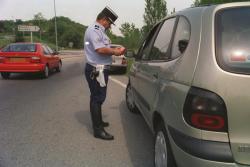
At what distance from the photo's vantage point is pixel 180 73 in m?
3.45

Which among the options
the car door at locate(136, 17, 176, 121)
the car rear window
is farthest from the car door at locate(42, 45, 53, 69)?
the car door at locate(136, 17, 176, 121)

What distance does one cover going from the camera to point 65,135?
237 inches

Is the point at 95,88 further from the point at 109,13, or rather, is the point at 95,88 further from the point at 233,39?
the point at 233,39

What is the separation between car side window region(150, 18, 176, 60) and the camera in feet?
14.3

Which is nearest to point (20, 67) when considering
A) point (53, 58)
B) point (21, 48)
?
point (21, 48)

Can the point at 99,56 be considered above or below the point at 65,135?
above

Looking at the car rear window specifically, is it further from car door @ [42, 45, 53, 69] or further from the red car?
car door @ [42, 45, 53, 69]

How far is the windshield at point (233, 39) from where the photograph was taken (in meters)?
3.08

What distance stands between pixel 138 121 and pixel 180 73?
141 inches

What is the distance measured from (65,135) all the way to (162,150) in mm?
2437

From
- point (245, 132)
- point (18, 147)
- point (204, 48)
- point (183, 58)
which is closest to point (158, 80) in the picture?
point (183, 58)

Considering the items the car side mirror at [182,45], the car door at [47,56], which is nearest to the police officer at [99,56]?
the car side mirror at [182,45]

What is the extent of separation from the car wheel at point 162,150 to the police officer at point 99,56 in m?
1.72

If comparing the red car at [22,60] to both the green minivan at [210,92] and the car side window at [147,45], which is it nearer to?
the car side window at [147,45]
